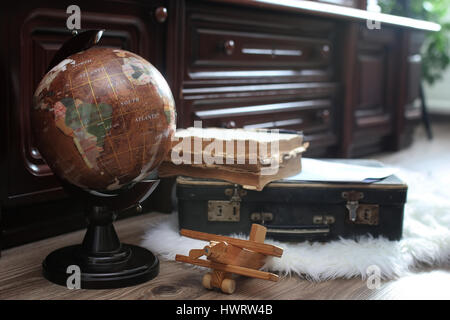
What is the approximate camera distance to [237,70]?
2428 millimetres

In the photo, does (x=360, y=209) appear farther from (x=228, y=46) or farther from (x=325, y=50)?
(x=325, y=50)

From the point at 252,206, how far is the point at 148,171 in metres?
0.48

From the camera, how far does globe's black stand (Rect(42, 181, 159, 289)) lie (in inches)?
54.7

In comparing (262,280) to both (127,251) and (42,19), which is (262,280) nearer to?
(127,251)

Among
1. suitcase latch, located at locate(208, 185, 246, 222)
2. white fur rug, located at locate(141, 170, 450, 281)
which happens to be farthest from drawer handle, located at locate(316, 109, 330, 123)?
suitcase latch, located at locate(208, 185, 246, 222)

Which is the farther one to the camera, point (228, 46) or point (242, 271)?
point (228, 46)

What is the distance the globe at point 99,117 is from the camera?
1.26 metres

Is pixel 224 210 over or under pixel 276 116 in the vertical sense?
under

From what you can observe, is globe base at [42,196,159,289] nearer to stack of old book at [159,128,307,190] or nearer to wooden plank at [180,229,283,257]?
wooden plank at [180,229,283,257]

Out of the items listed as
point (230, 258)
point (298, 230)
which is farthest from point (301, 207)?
point (230, 258)

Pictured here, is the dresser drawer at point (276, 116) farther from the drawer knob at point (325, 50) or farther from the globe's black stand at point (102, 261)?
the globe's black stand at point (102, 261)

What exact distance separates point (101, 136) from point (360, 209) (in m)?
0.91
